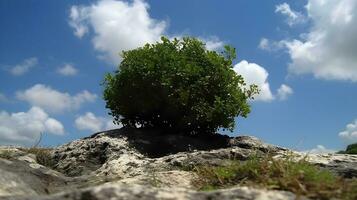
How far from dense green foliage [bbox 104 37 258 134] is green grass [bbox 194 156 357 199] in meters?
5.34

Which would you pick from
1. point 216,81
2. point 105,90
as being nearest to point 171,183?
point 216,81

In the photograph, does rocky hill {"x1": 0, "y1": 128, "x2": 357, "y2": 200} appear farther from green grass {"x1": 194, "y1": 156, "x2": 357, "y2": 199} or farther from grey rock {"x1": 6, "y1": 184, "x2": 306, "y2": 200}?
green grass {"x1": 194, "y1": 156, "x2": 357, "y2": 199}

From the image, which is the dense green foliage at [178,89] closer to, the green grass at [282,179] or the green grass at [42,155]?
the green grass at [42,155]

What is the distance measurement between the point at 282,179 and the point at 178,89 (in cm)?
703

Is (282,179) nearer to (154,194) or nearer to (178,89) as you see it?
(154,194)

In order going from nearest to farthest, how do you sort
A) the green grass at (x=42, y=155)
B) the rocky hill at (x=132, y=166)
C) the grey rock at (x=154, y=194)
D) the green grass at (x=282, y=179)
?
the grey rock at (x=154, y=194)
the rocky hill at (x=132, y=166)
the green grass at (x=282, y=179)
the green grass at (x=42, y=155)

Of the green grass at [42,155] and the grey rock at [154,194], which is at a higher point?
the green grass at [42,155]

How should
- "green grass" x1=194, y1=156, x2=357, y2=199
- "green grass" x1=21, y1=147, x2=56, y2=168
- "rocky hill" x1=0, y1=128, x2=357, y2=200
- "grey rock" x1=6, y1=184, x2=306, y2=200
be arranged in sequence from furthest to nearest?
"green grass" x1=21, y1=147, x2=56, y2=168 → "green grass" x1=194, y1=156, x2=357, y2=199 → "rocky hill" x1=0, y1=128, x2=357, y2=200 → "grey rock" x1=6, y1=184, x2=306, y2=200

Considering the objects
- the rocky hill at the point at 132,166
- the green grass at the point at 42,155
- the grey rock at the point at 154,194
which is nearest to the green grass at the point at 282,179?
the rocky hill at the point at 132,166

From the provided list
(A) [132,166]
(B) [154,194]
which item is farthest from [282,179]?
(A) [132,166]

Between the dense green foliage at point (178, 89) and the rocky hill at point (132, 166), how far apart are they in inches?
20.0

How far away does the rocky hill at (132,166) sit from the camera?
404 centimetres

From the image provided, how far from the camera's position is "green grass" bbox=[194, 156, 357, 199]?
445cm

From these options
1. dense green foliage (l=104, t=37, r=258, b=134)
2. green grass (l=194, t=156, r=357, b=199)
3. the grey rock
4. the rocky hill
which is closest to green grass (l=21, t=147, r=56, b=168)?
the rocky hill
